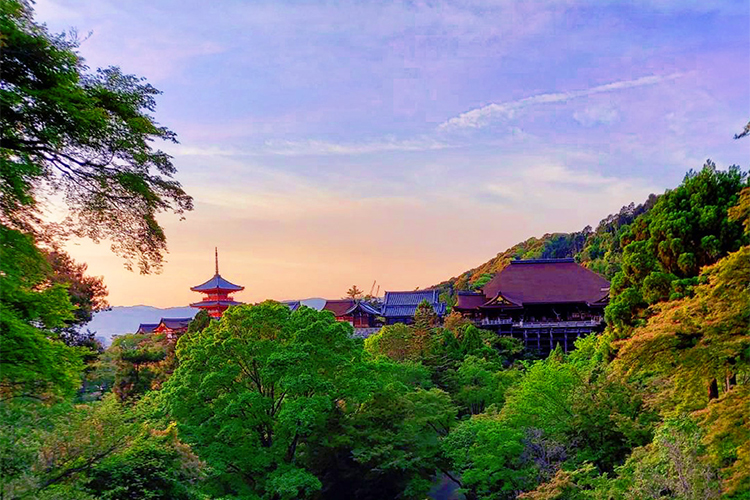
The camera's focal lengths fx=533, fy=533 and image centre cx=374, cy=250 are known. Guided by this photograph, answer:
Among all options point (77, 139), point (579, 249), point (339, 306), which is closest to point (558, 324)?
point (339, 306)

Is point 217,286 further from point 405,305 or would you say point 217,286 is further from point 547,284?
point 547,284

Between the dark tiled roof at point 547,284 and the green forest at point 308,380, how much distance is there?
951cm

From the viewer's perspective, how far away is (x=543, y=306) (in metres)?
27.9

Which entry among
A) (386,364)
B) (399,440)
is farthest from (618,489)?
(386,364)

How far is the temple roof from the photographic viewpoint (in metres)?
30.0

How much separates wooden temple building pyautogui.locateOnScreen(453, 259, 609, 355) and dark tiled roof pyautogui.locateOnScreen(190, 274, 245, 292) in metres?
13.4

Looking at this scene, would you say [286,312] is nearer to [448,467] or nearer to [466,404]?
[448,467]

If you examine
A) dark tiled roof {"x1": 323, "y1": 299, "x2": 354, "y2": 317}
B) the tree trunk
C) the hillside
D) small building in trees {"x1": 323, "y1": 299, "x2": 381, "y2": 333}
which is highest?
the hillside

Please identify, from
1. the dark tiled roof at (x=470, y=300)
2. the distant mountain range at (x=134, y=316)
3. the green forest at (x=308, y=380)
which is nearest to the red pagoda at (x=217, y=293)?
the green forest at (x=308, y=380)

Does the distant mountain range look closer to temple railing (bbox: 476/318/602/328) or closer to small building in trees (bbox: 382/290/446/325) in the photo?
small building in trees (bbox: 382/290/446/325)

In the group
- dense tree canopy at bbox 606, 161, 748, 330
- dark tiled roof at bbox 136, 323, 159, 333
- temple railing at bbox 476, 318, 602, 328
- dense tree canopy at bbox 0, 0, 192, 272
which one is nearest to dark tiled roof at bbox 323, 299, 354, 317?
temple railing at bbox 476, 318, 602, 328

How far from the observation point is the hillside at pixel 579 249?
134 feet

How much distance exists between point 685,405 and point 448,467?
6392 millimetres

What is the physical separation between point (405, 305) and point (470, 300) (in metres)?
4.96
